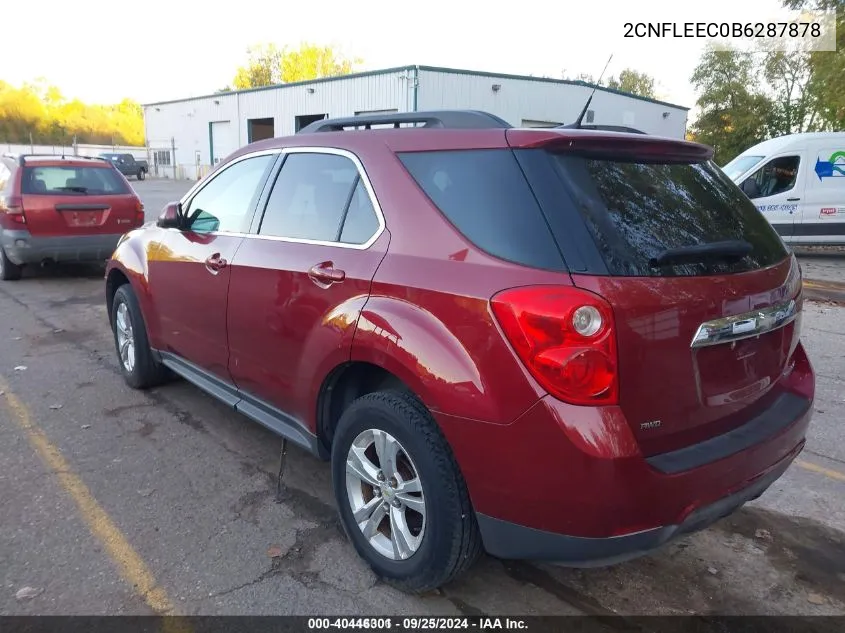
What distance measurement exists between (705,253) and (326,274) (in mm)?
1507

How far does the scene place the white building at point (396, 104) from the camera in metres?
25.0

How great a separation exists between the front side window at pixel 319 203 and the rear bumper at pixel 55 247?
21.3 feet

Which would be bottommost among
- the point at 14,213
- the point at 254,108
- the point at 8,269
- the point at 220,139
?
the point at 8,269

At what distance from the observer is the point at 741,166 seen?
13594 millimetres

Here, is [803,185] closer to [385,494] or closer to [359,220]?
[359,220]

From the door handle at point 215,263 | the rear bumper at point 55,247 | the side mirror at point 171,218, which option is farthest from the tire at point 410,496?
the rear bumper at point 55,247

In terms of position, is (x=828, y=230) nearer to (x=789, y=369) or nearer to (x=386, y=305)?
(x=789, y=369)

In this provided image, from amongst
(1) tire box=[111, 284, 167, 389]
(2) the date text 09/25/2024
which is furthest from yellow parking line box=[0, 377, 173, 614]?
(1) tire box=[111, 284, 167, 389]

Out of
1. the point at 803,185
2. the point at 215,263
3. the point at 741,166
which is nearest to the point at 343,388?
the point at 215,263

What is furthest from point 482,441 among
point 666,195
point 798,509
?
point 798,509

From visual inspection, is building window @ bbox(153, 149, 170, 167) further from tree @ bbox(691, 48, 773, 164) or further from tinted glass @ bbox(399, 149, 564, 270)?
tinted glass @ bbox(399, 149, 564, 270)

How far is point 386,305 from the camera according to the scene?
8.28ft

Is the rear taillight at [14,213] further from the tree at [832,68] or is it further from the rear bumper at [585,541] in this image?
the tree at [832,68]

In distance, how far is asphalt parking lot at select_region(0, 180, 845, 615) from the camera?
264cm
